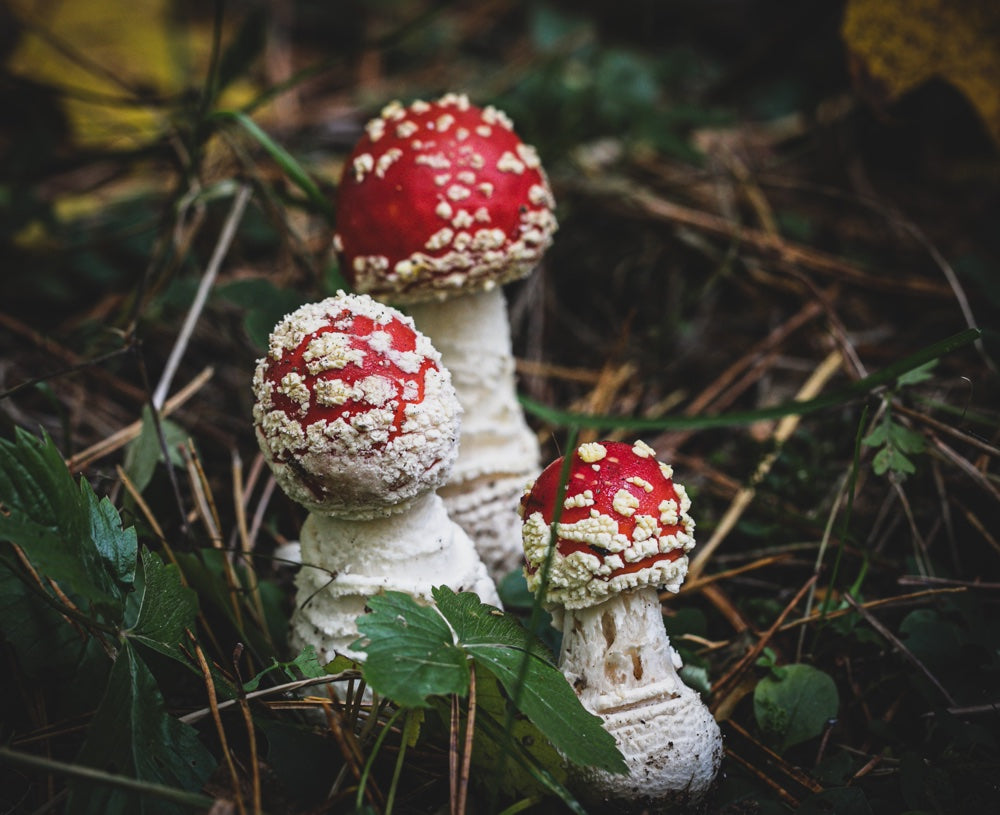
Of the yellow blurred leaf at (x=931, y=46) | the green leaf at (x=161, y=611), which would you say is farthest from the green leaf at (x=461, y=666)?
the yellow blurred leaf at (x=931, y=46)

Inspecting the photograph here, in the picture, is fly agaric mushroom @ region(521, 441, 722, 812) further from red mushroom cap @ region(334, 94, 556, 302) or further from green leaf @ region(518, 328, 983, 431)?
red mushroom cap @ region(334, 94, 556, 302)

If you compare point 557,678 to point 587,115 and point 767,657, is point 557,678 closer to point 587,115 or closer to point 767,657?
point 767,657

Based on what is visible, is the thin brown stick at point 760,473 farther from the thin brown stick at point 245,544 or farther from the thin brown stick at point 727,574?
the thin brown stick at point 245,544

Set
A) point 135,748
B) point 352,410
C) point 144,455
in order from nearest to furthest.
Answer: point 135,748 < point 352,410 < point 144,455

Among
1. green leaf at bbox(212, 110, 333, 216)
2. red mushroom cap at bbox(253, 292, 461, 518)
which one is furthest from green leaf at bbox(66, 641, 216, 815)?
green leaf at bbox(212, 110, 333, 216)

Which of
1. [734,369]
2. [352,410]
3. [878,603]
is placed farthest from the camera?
[734,369]

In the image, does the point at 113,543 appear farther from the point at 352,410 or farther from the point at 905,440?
the point at 905,440

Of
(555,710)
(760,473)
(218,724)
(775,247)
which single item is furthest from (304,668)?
(775,247)
